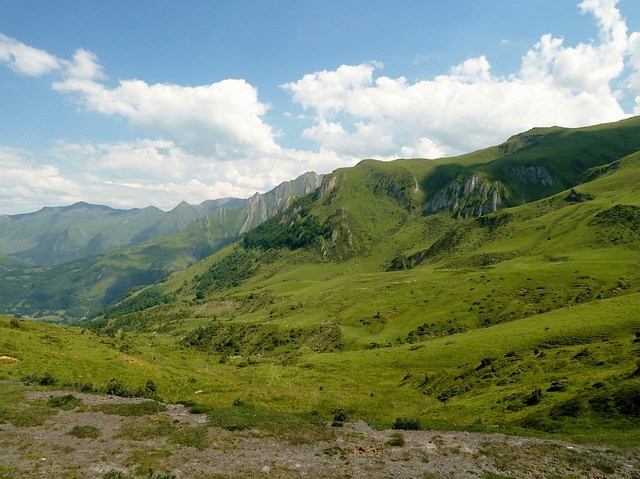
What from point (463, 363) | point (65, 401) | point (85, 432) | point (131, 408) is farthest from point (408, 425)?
point (463, 363)

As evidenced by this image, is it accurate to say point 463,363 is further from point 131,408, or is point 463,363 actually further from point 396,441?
point 131,408

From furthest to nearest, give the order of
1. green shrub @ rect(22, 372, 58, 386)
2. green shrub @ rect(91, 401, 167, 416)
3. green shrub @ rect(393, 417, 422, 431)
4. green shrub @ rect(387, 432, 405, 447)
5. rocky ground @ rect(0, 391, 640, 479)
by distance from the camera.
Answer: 1. green shrub @ rect(22, 372, 58, 386)
2. green shrub @ rect(393, 417, 422, 431)
3. green shrub @ rect(91, 401, 167, 416)
4. green shrub @ rect(387, 432, 405, 447)
5. rocky ground @ rect(0, 391, 640, 479)

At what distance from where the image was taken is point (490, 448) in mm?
27156

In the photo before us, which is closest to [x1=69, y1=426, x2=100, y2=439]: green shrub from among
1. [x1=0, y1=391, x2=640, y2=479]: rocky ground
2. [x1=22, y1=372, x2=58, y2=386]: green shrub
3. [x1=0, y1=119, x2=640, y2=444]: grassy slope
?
[x1=0, y1=391, x2=640, y2=479]: rocky ground

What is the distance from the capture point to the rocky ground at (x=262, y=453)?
75.0 ft

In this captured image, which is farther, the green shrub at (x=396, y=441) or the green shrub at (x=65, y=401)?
the green shrub at (x=65, y=401)

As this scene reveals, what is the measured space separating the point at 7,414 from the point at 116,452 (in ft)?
42.1

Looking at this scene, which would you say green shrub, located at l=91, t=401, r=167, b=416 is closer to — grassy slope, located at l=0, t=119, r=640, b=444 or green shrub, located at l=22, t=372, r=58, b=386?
grassy slope, located at l=0, t=119, r=640, b=444

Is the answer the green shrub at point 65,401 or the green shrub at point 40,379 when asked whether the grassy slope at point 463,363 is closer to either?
the green shrub at point 40,379

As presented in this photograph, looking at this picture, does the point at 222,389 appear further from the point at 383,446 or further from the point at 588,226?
the point at 588,226

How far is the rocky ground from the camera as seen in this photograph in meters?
22.9

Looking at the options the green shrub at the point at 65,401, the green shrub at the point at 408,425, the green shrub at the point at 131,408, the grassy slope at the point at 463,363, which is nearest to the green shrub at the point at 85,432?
the green shrub at the point at 131,408

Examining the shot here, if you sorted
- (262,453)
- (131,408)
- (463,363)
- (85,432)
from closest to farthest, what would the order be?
(262,453) < (85,432) < (131,408) < (463,363)

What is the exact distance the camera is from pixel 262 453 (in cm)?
2603
